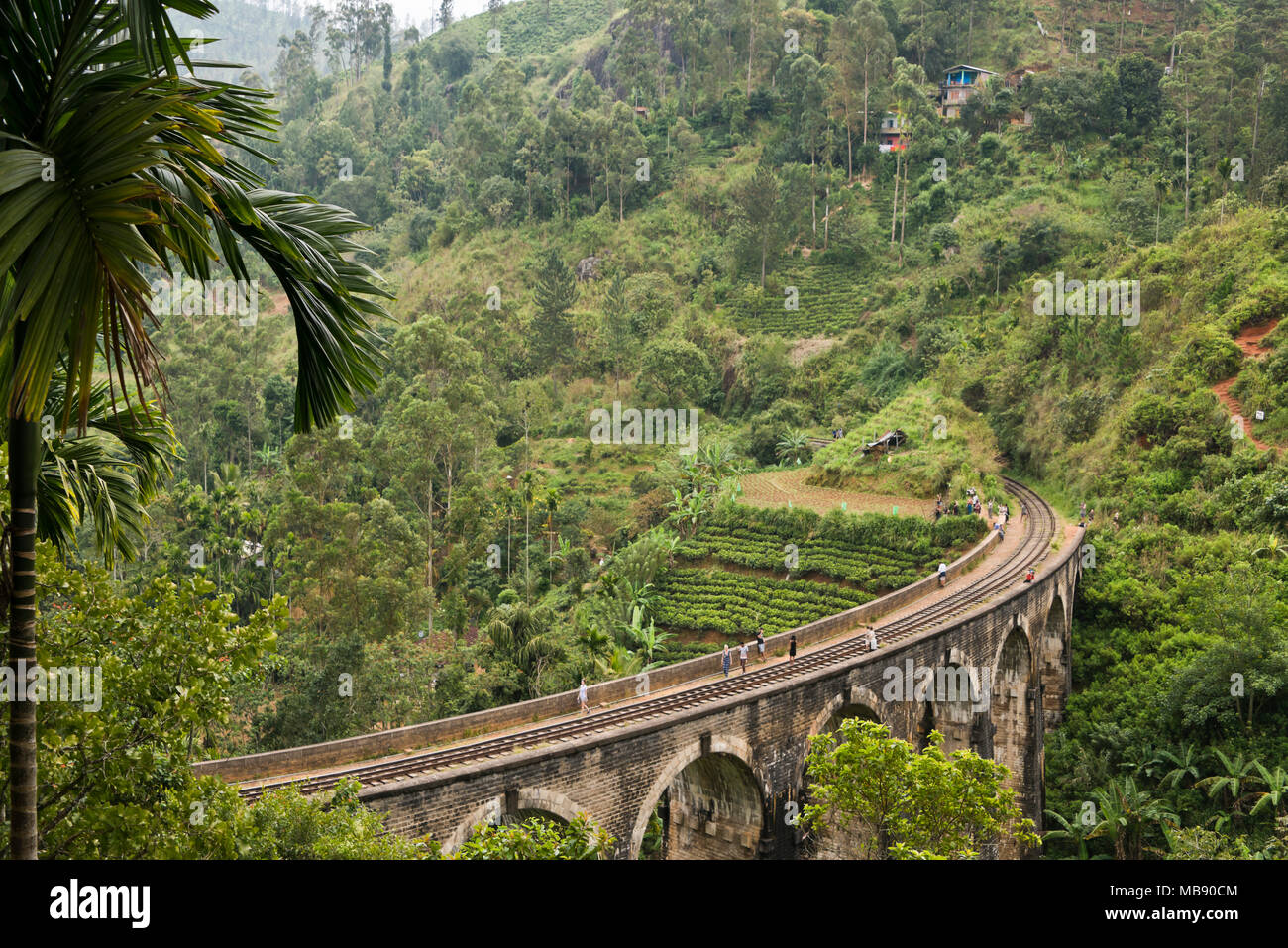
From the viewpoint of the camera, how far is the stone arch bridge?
1505cm

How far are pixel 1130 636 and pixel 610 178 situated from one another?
45.6 metres

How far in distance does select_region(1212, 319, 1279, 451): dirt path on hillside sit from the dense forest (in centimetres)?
16

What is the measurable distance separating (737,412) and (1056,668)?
2399 cm

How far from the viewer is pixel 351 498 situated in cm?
4138

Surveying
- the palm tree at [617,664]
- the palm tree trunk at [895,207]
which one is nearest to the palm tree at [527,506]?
the palm tree at [617,664]

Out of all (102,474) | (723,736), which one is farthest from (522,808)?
(102,474)

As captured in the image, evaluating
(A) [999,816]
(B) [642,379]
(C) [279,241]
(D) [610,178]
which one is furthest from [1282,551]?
(D) [610,178]

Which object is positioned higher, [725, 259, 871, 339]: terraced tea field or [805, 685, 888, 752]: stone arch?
[725, 259, 871, 339]: terraced tea field

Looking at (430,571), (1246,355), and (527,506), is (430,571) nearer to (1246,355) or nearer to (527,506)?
(527,506)

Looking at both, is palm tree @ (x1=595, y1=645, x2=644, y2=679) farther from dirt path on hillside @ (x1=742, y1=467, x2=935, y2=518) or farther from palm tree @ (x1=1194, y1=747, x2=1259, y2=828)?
palm tree @ (x1=1194, y1=747, x2=1259, y2=828)

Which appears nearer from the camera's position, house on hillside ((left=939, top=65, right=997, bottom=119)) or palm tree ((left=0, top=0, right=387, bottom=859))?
palm tree ((left=0, top=0, right=387, bottom=859))

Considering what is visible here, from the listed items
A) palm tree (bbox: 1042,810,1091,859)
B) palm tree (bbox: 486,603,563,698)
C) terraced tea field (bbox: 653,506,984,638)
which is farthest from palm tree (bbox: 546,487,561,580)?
palm tree (bbox: 1042,810,1091,859)

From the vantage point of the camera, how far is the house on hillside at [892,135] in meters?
65.2
